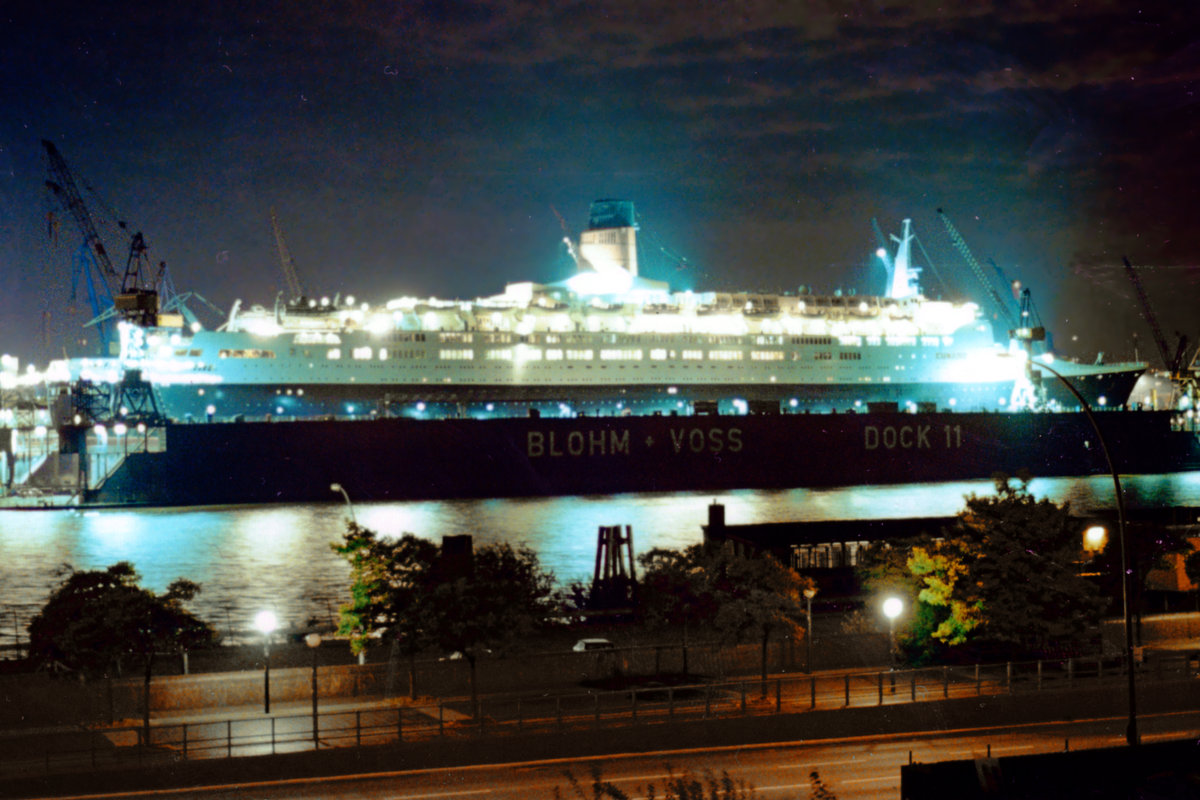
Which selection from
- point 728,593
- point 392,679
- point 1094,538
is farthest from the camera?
point 1094,538

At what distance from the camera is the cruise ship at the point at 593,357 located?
4981 centimetres

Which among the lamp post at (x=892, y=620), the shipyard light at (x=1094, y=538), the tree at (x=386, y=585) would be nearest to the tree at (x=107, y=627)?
the tree at (x=386, y=585)

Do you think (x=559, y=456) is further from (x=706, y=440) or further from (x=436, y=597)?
(x=436, y=597)

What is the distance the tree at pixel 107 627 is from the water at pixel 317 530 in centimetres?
582

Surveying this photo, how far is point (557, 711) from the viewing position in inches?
427

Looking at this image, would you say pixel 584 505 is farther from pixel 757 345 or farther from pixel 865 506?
pixel 757 345

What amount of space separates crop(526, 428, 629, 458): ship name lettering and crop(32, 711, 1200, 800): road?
28636 millimetres

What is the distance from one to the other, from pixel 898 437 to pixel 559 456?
512 inches

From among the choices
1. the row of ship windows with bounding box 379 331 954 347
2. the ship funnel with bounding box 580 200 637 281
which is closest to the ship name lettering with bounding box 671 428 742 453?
the row of ship windows with bounding box 379 331 954 347

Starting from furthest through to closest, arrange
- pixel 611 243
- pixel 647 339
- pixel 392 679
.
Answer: pixel 611 243 → pixel 647 339 → pixel 392 679

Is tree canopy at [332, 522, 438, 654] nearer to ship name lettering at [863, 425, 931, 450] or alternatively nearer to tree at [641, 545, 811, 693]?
tree at [641, 545, 811, 693]

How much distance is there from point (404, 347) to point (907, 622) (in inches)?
1565

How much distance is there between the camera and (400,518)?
3378cm

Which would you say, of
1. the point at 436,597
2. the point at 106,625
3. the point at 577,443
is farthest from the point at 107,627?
the point at 577,443
